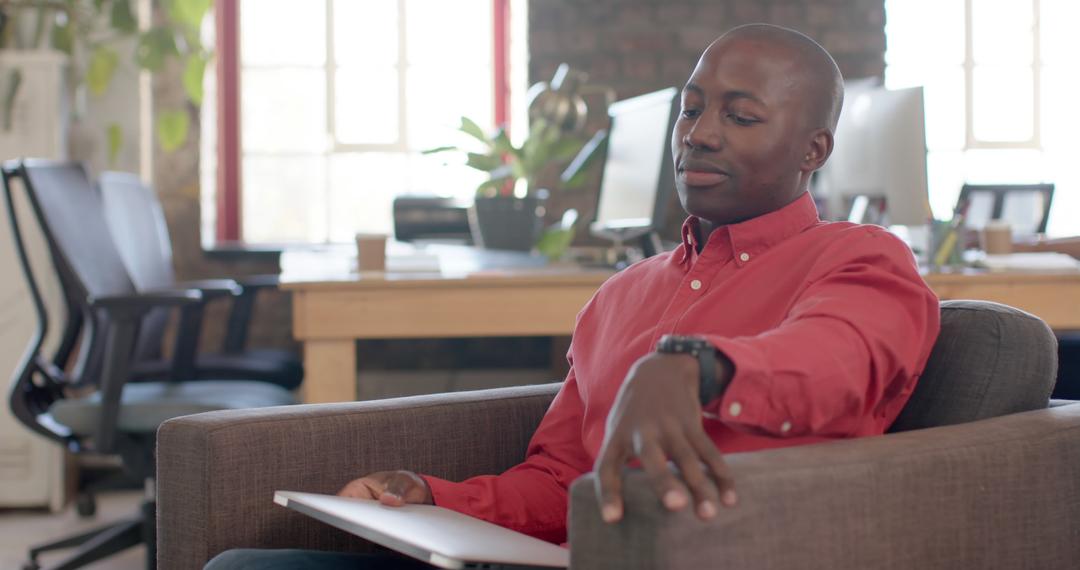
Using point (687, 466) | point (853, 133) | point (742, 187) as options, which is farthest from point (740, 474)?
point (853, 133)

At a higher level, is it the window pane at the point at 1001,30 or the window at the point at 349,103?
the window pane at the point at 1001,30

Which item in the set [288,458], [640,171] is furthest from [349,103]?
[288,458]

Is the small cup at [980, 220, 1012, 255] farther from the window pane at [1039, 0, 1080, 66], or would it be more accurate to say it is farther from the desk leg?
the window pane at [1039, 0, 1080, 66]

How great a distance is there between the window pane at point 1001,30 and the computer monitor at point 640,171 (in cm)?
246

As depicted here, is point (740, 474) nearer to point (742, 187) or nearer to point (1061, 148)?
point (742, 187)

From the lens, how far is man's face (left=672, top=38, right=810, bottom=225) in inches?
47.4

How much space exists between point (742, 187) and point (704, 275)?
115 mm

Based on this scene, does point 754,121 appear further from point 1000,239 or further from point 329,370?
point 1000,239

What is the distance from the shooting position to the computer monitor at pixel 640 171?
2.63m

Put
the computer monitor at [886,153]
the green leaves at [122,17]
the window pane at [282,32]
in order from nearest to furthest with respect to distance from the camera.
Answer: the computer monitor at [886,153] → the green leaves at [122,17] → the window pane at [282,32]

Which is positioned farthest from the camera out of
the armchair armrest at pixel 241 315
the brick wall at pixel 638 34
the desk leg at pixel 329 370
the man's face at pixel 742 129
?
the brick wall at pixel 638 34

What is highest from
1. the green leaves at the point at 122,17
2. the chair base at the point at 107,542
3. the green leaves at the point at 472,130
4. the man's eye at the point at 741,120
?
the green leaves at the point at 122,17

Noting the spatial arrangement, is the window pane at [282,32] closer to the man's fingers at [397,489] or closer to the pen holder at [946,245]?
the pen holder at [946,245]

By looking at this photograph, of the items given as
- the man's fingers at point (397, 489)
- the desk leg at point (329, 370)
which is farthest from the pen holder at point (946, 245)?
the man's fingers at point (397, 489)
